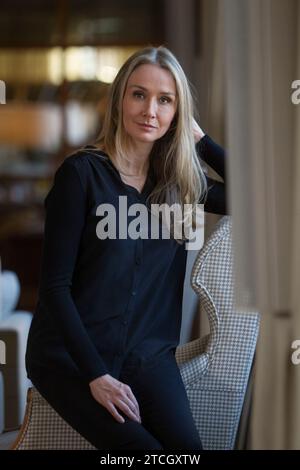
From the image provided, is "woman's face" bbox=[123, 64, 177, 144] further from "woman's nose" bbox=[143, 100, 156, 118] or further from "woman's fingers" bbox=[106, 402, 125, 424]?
"woman's fingers" bbox=[106, 402, 125, 424]

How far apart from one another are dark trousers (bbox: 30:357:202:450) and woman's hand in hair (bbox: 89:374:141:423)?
0.01 metres

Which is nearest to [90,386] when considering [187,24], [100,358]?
[100,358]

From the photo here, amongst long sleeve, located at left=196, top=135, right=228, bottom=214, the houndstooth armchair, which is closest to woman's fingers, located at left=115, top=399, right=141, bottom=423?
the houndstooth armchair

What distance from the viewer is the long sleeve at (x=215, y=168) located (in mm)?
1765

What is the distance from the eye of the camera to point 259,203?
1244mm

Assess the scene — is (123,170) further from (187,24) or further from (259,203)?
(187,24)

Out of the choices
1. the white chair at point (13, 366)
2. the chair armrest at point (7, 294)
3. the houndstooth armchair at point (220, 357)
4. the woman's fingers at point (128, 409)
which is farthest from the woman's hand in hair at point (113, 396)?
the chair armrest at point (7, 294)

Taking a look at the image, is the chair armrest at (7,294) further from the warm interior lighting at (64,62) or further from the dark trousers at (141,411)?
the warm interior lighting at (64,62)

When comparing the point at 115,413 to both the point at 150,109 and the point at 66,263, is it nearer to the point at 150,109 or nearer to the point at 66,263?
the point at 66,263

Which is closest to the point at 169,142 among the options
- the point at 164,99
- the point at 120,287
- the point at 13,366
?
the point at 164,99

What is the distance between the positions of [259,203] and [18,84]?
18.5ft

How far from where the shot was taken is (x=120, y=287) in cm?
155

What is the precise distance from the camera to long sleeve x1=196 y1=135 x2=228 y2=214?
69.5 inches

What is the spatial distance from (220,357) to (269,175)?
65 centimetres
